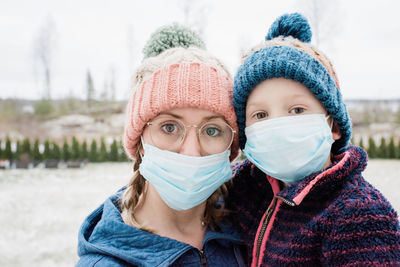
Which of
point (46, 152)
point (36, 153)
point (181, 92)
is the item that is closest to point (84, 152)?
point (46, 152)

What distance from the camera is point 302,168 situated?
61.3 inches

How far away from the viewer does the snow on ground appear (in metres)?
5.70

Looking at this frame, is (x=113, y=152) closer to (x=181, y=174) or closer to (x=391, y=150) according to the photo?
(x=391, y=150)

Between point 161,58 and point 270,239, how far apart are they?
1.08 m

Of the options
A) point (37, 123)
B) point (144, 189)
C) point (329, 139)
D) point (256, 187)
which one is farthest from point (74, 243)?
point (37, 123)

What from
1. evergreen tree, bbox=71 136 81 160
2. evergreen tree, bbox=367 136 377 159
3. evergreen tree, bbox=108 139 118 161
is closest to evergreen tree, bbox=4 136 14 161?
evergreen tree, bbox=71 136 81 160

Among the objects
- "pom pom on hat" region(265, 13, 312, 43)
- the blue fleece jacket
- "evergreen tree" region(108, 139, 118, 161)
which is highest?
"pom pom on hat" region(265, 13, 312, 43)

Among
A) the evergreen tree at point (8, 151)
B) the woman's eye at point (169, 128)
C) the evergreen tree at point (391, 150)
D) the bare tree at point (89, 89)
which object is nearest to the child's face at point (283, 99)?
the woman's eye at point (169, 128)

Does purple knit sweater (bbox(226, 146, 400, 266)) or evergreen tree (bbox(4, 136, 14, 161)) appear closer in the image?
purple knit sweater (bbox(226, 146, 400, 266))

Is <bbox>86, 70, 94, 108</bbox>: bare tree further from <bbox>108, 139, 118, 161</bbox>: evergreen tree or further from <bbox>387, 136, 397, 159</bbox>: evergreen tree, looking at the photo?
<bbox>387, 136, 397, 159</bbox>: evergreen tree

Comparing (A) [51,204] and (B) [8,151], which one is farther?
(B) [8,151]

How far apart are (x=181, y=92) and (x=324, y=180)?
0.77 meters

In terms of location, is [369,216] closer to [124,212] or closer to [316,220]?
[316,220]

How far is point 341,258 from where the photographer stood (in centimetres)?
125
